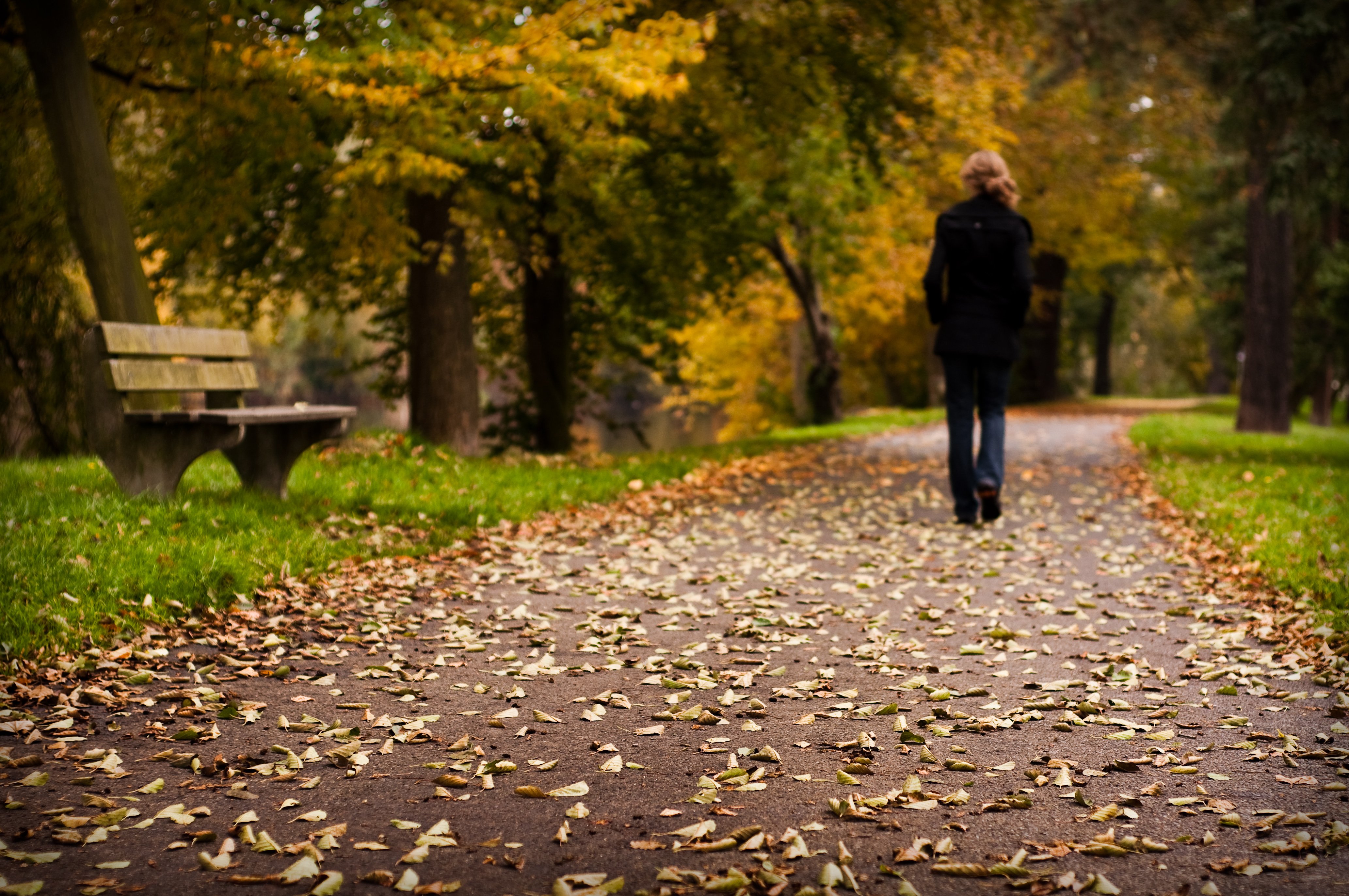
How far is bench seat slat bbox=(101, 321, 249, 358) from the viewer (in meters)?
7.00

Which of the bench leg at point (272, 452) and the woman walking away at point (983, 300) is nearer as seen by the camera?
the bench leg at point (272, 452)

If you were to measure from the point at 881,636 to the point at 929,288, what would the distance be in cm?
340

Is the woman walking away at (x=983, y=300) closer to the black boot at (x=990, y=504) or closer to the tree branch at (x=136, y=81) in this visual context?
the black boot at (x=990, y=504)

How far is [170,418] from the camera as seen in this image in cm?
679

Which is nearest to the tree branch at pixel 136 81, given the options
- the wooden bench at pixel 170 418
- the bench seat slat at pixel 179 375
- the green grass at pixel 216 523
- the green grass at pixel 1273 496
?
the bench seat slat at pixel 179 375

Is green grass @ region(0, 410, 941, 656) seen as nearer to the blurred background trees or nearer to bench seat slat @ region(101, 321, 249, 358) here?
bench seat slat @ region(101, 321, 249, 358)

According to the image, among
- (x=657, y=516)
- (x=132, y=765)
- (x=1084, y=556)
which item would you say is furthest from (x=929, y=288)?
(x=132, y=765)

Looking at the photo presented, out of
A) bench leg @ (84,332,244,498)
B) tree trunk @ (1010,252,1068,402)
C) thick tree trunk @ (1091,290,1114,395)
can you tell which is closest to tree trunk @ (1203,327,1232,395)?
thick tree trunk @ (1091,290,1114,395)

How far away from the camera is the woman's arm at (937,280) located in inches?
318

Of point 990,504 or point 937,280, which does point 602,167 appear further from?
point 990,504

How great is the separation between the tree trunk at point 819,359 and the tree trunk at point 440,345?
37.8 feet

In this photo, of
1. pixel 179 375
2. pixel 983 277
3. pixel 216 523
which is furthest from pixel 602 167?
pixel 216 523

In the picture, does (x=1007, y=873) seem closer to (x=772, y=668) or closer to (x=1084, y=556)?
(x=772, y=668)

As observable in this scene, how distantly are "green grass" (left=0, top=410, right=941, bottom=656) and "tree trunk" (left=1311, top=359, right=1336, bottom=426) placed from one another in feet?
80.8
